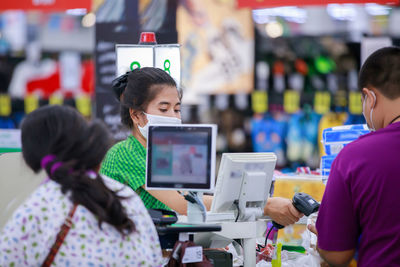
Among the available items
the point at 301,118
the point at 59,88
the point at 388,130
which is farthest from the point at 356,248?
the point at 59,88

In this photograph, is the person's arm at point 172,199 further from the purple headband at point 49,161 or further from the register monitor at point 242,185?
the purple headband at point 49,161

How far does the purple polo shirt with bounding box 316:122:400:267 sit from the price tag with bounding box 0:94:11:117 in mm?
5646

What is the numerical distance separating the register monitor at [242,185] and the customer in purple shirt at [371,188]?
392 millimetres

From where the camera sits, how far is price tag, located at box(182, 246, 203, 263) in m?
2.53

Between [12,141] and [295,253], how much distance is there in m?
3.16

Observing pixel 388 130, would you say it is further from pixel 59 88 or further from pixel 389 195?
pixel 59 88

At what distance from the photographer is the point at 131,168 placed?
3016mm

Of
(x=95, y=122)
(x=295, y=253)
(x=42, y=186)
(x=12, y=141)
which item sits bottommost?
(x=295, y=253)

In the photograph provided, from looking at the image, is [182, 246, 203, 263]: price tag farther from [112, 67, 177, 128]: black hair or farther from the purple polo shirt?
[112, 67, 177, 128]: black hair

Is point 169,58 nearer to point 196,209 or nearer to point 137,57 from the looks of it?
point 137,57

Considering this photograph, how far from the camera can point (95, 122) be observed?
7.32 feet

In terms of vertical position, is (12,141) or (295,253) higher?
(12,141)

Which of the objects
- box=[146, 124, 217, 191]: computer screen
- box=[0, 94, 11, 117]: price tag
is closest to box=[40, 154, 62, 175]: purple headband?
box=[146, 124, 217, 191]: computer screen

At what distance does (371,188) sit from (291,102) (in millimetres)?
4346
